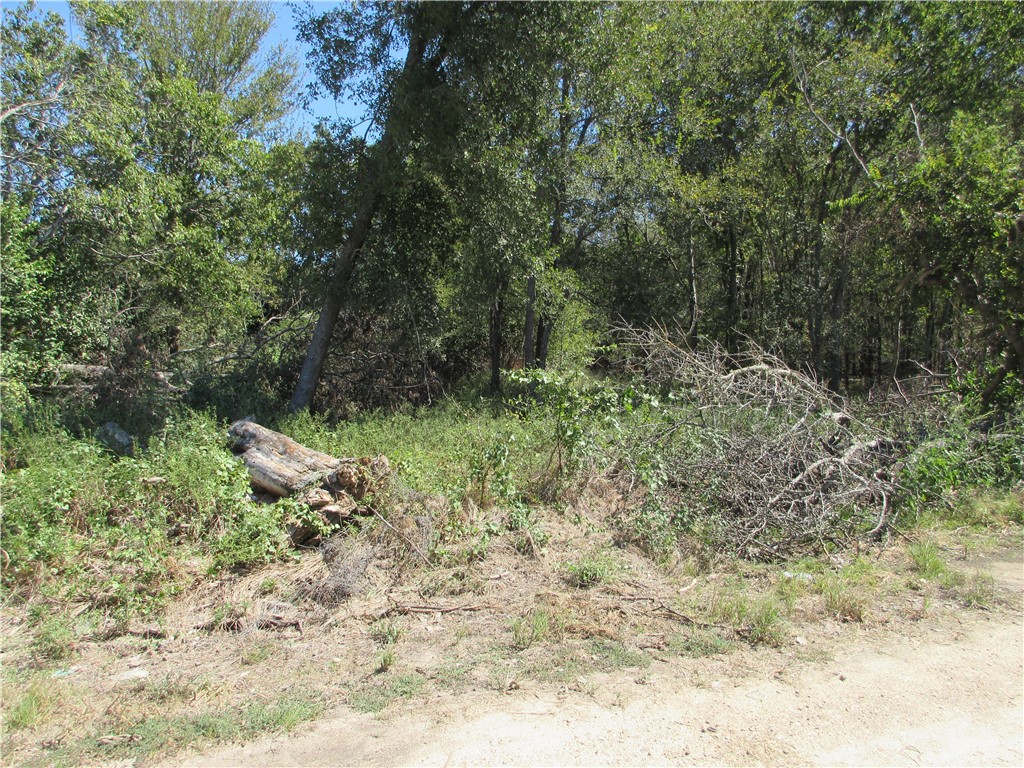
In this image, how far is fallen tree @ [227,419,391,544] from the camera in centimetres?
641

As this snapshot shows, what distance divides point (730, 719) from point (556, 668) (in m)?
1.11

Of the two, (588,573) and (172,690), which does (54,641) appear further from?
(588,573)

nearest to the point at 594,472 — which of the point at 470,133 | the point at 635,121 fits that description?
the point at 470,133

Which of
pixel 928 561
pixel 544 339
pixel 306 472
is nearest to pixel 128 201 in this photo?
pixel 306 472

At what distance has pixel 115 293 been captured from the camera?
431 inches

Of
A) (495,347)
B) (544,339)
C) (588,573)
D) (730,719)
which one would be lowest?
(730,719)

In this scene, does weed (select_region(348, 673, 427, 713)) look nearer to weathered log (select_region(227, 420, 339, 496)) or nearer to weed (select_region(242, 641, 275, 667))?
weed (select_region(242, 641, 275, 667))

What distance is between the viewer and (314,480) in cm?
673

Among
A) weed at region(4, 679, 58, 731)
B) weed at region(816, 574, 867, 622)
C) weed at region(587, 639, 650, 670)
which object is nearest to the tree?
weed at region(4, 679, 58, 731)

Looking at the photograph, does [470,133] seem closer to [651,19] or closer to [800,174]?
[651,19]

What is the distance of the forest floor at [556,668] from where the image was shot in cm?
350

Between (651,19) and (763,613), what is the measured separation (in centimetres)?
1495

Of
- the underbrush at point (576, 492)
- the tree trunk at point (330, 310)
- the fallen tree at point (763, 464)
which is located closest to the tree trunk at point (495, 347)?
the tree trunk at point (330, 310)

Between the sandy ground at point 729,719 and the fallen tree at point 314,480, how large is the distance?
2.77m
